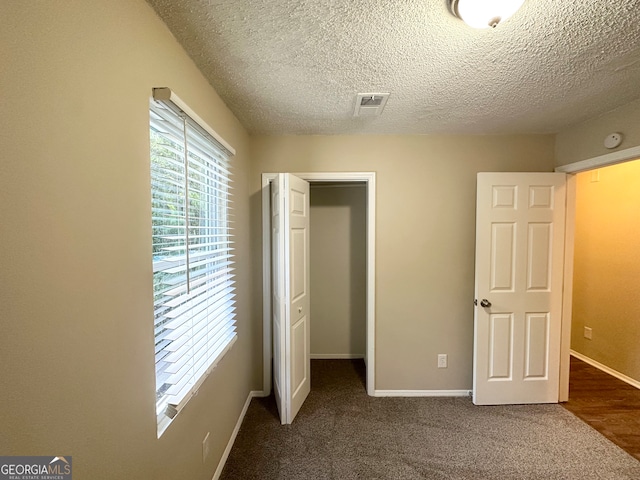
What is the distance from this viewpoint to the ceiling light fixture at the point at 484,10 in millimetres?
951

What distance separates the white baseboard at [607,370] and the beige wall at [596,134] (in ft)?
7.61

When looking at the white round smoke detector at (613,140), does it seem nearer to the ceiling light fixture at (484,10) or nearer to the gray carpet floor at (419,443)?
the ceiling light fixture at (484,10)

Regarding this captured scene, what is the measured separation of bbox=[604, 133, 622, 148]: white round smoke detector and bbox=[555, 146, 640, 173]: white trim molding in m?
0.06

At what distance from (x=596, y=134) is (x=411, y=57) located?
1827 mm

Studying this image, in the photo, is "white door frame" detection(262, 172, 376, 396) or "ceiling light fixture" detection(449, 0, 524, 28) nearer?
"ceiling light fixture" detection(449, 0, 524, 28)

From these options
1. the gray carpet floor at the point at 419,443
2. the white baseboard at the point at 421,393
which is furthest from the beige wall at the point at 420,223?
the gray carpet floor at the point at 419,443

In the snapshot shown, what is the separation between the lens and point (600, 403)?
2389mm

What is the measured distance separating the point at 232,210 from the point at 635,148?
2783mm

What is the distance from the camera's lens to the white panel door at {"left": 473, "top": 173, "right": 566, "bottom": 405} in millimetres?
2314

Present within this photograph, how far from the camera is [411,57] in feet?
4.32

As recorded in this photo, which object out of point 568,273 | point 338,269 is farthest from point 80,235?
point 568,273

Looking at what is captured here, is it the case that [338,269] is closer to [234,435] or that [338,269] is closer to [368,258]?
[368,258]

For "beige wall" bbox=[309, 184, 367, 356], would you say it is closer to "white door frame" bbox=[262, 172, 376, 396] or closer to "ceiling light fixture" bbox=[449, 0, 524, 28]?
"white door frame" bbox=[262, 172, 376, 396]

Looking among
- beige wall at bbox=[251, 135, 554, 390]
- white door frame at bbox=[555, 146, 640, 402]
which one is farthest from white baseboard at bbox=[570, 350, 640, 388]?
beige wall at bbox=[251, 135, 554, 390]
